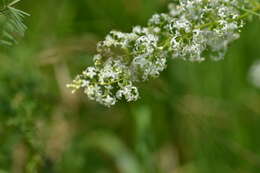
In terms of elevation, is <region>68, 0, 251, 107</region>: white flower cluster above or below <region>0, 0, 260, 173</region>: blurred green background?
below

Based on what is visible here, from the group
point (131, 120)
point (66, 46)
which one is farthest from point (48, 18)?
point (131, 120)

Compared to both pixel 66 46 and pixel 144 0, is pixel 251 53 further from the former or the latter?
pixel 66 46

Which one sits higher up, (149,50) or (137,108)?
(137,108)

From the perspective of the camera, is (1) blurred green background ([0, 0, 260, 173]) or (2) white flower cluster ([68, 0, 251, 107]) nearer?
(2) white flower cluster ([68, 0, 251, 107])

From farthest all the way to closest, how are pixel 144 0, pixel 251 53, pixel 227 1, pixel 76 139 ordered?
1. pixel 251 53
2. pixel 144 0
3. pixel 76 139
4. pixel 227 1
